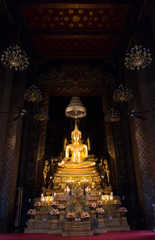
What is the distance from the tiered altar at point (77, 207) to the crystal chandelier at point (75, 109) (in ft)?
9.67

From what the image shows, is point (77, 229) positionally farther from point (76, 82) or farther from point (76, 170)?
point (76, 82)

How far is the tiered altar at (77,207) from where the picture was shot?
5.96 metres

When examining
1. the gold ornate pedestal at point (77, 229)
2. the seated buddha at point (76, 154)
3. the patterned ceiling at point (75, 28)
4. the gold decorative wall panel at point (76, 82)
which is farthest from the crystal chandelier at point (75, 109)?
the gold ornate pedestal at point (77, 229)

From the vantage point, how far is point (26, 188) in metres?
8.05

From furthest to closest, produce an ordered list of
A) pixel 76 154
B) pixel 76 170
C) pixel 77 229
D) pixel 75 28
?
pixel 76 154
pixel 75 28
pixel 76 170
pixel 77 229

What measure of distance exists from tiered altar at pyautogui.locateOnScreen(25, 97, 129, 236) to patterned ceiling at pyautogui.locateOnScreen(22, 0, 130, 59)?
20.5ft

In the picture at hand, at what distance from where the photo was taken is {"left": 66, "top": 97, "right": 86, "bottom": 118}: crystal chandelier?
1062 cm

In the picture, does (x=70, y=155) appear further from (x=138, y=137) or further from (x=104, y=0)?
(x=104, y=0)

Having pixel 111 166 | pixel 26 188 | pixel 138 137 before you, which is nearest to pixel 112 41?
pixel 138 137

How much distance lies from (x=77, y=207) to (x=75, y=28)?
8189 mm

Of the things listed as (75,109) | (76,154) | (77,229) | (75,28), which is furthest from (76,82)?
(77,229)

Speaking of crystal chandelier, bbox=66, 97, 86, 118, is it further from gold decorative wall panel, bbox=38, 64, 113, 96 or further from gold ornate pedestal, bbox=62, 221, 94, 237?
gold ornate pedestal, bbox=62, 221, 94, 237

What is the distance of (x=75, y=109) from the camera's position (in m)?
10.7

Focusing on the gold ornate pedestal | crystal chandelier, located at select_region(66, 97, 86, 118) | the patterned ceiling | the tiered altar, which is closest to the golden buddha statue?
the tiered altar
